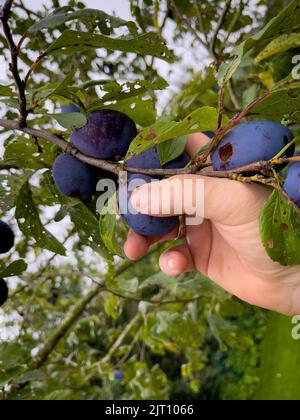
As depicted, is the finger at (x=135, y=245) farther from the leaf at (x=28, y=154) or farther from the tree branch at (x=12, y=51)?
the tree branch at (x=12, y=51)

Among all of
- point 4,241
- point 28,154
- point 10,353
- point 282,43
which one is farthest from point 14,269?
point 282,43

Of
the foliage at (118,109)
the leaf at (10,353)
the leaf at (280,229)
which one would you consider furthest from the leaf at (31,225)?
the leaf at (10,353)

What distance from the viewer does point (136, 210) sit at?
0.71 m

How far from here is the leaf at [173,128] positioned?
0.61 metres

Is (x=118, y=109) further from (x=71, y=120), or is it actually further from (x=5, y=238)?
(x=5, y=238)

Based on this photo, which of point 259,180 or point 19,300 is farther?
point 19,300

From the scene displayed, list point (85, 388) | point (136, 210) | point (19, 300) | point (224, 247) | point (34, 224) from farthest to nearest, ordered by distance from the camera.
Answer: point (19, 300)
point (85, 388)
point (224, 247)
point (34, 224)
point (136, 210)

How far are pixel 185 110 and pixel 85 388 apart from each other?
5.30 ft

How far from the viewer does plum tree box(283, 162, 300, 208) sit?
1.88ft

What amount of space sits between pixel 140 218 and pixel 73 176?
0.13 meters

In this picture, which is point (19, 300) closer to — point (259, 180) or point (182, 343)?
point (182, 343)

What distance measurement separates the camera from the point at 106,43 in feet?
2.12
